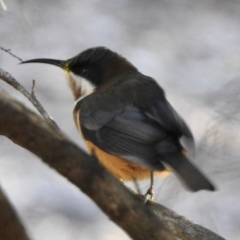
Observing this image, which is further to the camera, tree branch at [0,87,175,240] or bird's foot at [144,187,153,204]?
bird's foot at [144,187,153,204]

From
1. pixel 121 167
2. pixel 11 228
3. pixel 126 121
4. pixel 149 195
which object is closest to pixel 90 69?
pixel 126 121

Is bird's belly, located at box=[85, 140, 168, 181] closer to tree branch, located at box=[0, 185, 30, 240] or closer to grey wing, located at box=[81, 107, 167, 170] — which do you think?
grey wing, located at box=[81, 107, 167, 170]

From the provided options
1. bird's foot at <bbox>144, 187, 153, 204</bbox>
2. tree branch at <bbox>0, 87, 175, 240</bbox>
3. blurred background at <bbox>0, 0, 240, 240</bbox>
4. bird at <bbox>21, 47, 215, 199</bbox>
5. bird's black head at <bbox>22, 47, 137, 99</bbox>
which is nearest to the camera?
tree branch at <bbox>0, 87, 175, 240</bbox>

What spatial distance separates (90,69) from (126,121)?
0.55m

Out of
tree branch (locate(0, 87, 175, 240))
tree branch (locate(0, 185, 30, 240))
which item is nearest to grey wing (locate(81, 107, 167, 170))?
tree branch (locate(0, 87, 175, 240))

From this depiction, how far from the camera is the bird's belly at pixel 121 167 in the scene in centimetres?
348

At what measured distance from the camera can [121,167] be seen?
349cm

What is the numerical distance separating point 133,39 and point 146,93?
3.59 m

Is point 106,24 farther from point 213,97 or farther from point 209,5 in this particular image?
point 213,97

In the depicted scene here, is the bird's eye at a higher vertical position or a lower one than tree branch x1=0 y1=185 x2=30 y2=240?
lower

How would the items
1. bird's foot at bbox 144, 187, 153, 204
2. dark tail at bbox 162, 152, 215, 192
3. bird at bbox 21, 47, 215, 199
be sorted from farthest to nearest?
bird's foot at bbox 144, 187, 153, 204 → bird at bbox 21, 47, 215, 199 → dark tail at bbox 162, 152, 215, 192

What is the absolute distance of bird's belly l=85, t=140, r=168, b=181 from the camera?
348 cm

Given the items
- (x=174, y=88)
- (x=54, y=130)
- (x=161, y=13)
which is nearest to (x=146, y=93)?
(x=54, y=130)

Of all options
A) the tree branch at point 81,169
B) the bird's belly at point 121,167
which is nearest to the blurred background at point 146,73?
the bird's belly at point 121,167
